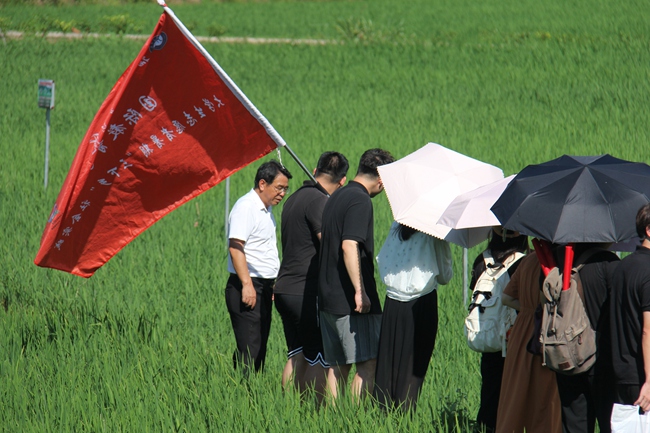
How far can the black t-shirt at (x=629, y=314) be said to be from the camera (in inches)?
127

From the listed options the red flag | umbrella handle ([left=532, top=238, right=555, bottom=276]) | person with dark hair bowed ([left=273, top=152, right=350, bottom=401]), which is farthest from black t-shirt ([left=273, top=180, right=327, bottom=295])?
umbrella handle ([left=532, top=238, right=555, bottom=276])

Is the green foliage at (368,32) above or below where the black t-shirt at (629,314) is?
above

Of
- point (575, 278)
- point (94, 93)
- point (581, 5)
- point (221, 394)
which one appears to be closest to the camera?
point (575, 278)

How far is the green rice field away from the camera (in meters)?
4.51

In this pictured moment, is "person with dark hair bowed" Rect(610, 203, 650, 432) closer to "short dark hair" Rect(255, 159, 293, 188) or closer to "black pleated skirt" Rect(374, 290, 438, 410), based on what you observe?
"black pleated skirt" Rect(374, 290, 438, 410)

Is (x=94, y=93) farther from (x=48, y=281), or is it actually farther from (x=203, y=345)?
(x=203, y=345)

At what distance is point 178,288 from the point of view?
7285 mm

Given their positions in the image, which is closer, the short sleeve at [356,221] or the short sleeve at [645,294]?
the short sleeve at [645,294]

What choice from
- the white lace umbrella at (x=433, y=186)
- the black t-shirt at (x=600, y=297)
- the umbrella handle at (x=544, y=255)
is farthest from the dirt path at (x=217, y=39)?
the black t-shirt at (x=600, y=297)

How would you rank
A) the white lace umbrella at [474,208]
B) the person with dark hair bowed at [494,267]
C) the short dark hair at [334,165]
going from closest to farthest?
the white lace umbrella at [474,208], the person with dark hair bowed at [494,267], the short dark hair at [334,165]

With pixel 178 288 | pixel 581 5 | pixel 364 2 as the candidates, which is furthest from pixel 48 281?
pixel 364 2

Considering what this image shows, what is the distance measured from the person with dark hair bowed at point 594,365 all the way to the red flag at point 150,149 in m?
2.15

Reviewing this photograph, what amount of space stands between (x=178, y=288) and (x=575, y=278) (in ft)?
14.7

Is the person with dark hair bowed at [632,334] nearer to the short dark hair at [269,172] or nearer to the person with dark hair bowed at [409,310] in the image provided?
the person with dark hair bowed at [409,310]
